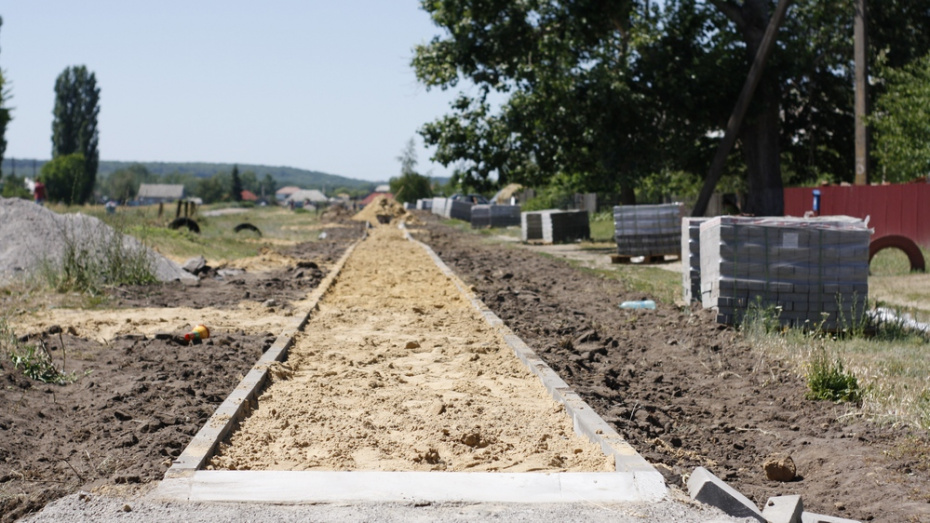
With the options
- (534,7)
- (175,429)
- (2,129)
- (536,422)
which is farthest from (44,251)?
(2,129)

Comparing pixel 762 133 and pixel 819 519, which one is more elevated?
pixel 762 133

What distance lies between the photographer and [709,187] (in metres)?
25.9

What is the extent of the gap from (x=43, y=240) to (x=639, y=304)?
10147 millimetres

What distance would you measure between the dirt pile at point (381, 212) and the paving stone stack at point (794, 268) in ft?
154

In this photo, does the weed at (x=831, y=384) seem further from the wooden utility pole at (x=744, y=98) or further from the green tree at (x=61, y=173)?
the green tree at (x=61, y=173)

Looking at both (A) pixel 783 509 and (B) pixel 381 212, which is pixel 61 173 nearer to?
(B) pixel 381 212

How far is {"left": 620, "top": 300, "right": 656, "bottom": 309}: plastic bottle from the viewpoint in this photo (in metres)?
13.4

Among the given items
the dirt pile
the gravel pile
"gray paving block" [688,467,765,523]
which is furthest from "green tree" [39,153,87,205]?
"gray paving block" [688,467,765,523]

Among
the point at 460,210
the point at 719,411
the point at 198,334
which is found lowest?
the point at 719,411

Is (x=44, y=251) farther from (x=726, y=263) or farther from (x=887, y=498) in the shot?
(x=887, y=498)

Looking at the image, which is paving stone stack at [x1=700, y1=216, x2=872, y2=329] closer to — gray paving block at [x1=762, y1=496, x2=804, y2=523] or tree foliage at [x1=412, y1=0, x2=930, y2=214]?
gray paving block at [x1=762, y1=496, x2=804, y2=523]

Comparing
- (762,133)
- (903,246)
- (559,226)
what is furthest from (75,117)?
(903,246)

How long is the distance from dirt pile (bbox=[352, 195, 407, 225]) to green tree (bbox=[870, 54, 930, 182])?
111 ft

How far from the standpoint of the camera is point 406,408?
24.2ft
